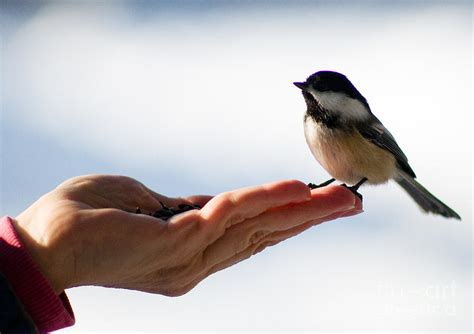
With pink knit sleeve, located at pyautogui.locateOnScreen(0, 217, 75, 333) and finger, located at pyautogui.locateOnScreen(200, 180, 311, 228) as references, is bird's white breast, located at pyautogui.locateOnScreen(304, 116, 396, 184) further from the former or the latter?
pink knit sleeve, located at pyautogui.locateOnScreen(0, 217, 75, 333)

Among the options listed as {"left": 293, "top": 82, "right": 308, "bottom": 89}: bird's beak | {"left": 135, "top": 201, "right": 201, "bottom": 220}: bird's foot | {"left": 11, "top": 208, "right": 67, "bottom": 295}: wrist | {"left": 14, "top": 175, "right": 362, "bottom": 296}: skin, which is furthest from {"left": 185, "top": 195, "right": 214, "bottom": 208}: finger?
{"left": 11, "top": 208, "right": 67, "bottom": 295}: wrist

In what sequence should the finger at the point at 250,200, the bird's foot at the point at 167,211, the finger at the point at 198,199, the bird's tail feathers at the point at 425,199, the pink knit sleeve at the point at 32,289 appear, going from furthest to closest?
the bird's tail feathers at the point at 425,199
the finger at the point at 198,199
the bird's foot at the point at 167,211
the finger at the point at 250,200
the pink knit sleeve at the point at 32,289

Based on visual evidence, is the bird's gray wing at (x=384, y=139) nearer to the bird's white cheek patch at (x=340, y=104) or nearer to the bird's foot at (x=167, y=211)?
the bird's white cheek patch at (x=340, y=104)

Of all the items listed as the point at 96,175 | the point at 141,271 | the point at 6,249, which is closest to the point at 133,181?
the point at 96,175

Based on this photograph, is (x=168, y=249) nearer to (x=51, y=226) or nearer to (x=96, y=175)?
(x=51, y=226)

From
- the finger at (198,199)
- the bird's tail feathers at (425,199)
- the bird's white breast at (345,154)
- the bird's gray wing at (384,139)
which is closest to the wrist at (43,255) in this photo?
the finger at (198,199)

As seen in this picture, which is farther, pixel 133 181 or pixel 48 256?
pixel 133 181
